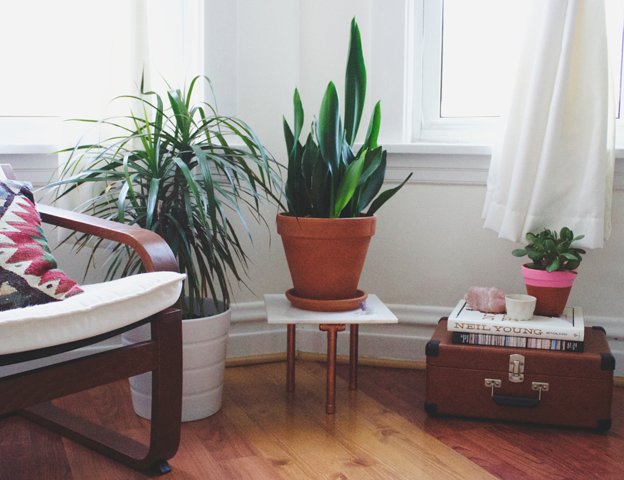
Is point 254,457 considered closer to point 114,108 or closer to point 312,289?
point 312,289

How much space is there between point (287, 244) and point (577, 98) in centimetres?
91

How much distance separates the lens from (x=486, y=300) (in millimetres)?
2197

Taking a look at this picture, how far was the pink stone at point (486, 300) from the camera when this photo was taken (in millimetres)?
2176

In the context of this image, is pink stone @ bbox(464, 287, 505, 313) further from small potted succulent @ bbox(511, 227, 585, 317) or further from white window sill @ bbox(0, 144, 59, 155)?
white window sill @ bbox(0, 144, 59, 155)

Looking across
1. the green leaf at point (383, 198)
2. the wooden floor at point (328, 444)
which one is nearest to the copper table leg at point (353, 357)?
the wooden floor at point (328, 444)

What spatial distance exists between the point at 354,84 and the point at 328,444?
37.9 inches

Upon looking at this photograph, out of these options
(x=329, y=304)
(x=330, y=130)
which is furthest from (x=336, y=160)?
(x=329, y=304)

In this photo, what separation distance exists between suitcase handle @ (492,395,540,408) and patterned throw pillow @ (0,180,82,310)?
3.58ft

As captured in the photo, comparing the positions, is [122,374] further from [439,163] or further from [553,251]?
[439,163]

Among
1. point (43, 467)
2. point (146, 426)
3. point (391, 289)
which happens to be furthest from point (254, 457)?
point (391, 289)

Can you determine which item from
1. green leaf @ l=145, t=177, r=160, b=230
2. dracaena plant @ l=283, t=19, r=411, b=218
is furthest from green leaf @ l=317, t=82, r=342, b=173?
green leaf @ l=145, t=177, r=160, b=230

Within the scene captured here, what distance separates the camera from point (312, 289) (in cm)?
220

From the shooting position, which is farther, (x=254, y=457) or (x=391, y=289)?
(x=391, y=289)

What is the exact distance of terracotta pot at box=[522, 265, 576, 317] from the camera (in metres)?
2.13
